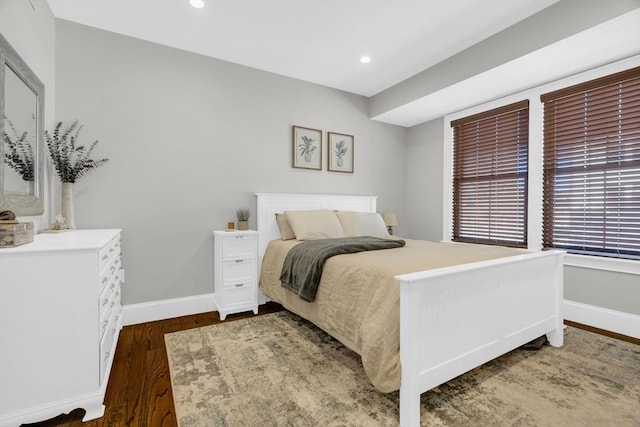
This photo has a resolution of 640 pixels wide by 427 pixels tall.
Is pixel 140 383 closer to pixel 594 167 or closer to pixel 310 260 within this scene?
pixel 310 260

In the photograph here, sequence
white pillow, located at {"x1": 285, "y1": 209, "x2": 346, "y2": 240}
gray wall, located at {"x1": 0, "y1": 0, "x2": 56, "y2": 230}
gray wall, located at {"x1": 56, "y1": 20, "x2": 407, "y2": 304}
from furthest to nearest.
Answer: white pillow, located at {"x1": 285, "y1": 209, "x2": 346, "y2": 240} → gray wall, located at {"x1": 56, "y1": 20, "x2": 407, "y2": 304} → gray wall, located at {"x1": 0, "y1": 0, "x2": 56, "y2": 230}

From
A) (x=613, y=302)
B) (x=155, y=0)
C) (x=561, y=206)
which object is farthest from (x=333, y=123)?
(x=613, y=302)

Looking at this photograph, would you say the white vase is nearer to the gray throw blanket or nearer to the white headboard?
the white headboard

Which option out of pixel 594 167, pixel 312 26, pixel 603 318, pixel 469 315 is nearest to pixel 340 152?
pixel 312 26

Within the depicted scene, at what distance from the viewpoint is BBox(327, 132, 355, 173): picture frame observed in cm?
396

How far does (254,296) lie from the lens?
3047 millimetres

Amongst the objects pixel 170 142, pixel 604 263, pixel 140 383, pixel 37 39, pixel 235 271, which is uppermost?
pixel 37 39

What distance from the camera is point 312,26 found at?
2.65 meters

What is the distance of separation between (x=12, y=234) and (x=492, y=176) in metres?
4.29

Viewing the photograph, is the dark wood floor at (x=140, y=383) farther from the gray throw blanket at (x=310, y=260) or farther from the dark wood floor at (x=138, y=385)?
the gray throw blanket at (x=310, y=260)

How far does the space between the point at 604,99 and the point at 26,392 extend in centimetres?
462

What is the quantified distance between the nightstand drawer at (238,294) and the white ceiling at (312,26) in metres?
2.37

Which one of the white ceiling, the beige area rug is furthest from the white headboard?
the white ceiling

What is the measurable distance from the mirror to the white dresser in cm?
48
